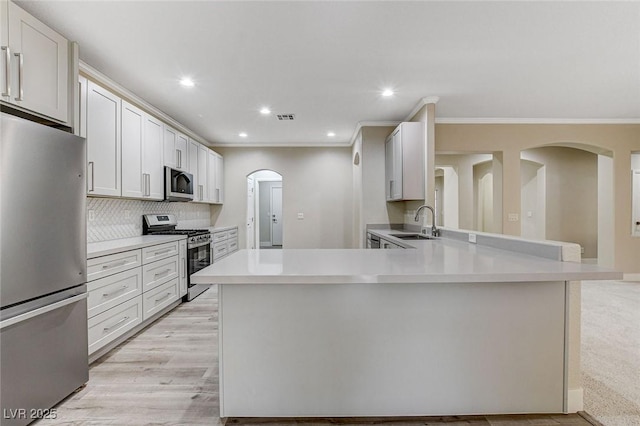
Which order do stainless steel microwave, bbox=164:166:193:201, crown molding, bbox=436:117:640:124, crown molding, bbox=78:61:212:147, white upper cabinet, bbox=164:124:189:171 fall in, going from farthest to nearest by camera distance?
crown molding, bbox=436:117:640:124
white upper cabinet, bbox=164:124:189:171
stainless steel microwave, bbox=164:166:193:201
crown molding, bbox=78:61:212:147

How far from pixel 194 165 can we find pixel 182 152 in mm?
426

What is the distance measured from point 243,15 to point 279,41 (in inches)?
14.9

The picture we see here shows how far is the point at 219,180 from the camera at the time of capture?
5926mm

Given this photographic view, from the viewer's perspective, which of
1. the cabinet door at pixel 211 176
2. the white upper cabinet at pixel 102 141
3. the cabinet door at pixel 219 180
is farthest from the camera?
the cabinet door at pixel 219 180

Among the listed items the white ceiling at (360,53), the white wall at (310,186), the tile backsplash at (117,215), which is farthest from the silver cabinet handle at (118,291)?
the white wall at (310,186)

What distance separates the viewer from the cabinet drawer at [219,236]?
4758 mm

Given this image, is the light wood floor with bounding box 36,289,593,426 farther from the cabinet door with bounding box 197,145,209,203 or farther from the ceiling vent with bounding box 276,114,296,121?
the ceiling vent with bounding box 276,114,296,121

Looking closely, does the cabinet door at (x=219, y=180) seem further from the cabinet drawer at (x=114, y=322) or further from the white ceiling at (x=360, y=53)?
the cabinet drawer at (x=114, y=322)

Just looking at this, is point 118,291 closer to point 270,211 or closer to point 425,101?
point 425,101

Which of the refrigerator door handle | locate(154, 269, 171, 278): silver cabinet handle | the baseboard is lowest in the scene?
the baseboard

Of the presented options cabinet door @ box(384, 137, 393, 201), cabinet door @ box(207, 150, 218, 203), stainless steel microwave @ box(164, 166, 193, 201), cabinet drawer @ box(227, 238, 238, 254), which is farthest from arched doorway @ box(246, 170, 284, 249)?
cabinet door @ box(384, 137, 393, 201)

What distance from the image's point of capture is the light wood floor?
1.66 m

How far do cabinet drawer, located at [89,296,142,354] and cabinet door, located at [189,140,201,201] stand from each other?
2366 mm

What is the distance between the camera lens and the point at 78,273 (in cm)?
194
